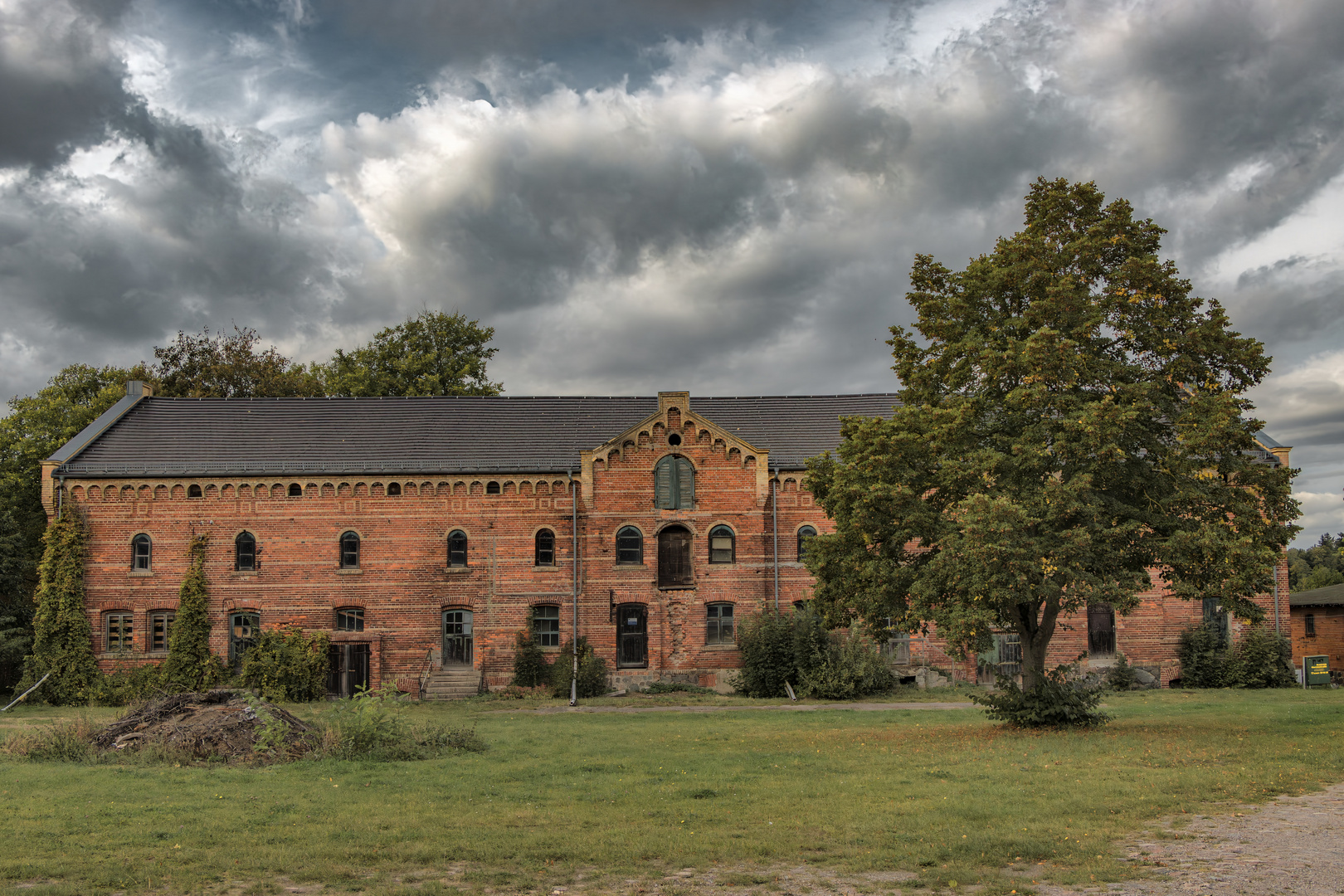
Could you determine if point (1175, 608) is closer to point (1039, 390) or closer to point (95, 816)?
point (1039, 390)

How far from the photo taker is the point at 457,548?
35.9 meters

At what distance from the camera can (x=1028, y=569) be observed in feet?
61.0

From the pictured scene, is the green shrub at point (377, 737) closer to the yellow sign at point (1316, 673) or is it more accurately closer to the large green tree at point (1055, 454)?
the large green tree at point (1055, 454)

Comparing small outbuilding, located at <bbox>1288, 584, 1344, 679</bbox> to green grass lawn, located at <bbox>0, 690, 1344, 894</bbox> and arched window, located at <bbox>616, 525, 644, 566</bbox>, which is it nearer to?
green grass lawn, located at <bbox>0, 690, 1344, 894</bbox>

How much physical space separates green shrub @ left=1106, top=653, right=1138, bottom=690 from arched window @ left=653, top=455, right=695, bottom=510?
15.8 meters

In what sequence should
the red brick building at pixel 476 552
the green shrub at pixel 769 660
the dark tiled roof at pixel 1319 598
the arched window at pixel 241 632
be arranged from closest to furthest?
the green shrub at pixel 769 660, the arched window at pixel 241 632, the red brick building at pixel 476 552, the dark tiled roof at pixel 1319 598

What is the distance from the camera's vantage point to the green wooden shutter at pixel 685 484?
35.9 meters

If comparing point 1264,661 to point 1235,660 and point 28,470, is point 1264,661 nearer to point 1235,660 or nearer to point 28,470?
point 1235,660

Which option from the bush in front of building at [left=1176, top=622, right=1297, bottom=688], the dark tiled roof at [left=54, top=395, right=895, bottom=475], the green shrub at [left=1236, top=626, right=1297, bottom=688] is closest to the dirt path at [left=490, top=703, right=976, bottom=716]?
the dark tiled roof at [left=54, top=395, right=895, bottom=475]

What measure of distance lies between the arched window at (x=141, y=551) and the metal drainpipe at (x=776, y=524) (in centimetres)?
2230

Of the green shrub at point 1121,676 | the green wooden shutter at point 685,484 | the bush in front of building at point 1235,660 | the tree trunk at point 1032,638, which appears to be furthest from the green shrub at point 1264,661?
the green wooden shutter at point 685,484

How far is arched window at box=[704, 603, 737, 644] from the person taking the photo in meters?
35.6

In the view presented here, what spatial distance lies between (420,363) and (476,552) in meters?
18.0

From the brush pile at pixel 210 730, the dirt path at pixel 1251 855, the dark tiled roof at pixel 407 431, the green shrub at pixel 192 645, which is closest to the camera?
the dirt path at pixel 1251 855
